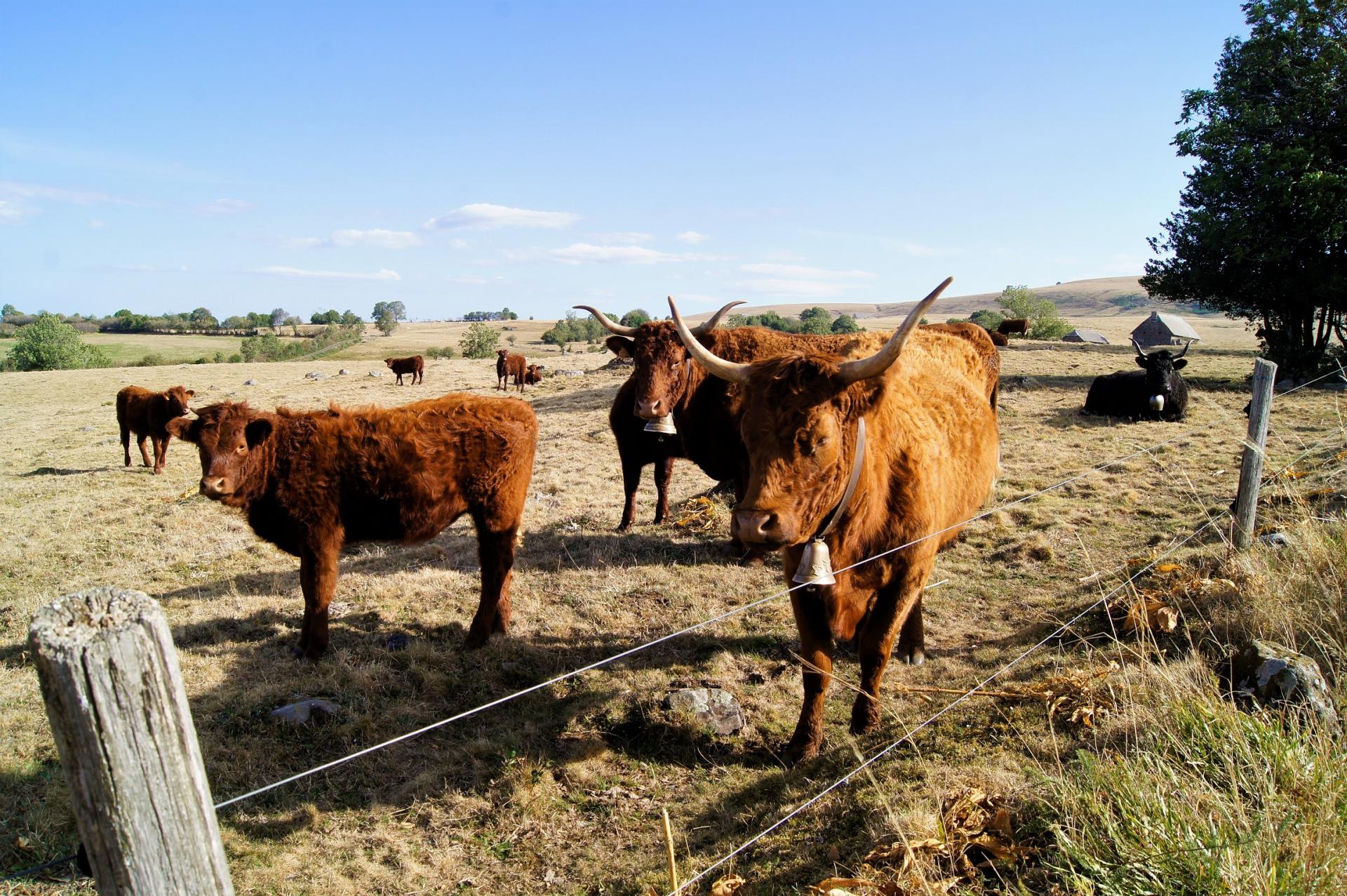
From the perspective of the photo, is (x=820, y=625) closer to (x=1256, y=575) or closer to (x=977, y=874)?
(x=977, y=874)

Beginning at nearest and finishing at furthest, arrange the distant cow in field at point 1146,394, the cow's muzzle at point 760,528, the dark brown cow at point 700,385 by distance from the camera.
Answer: the cow's muzzle at point 760,528 < the dark brown cow at point 700,385 < the distant cow in field at point 1146,394

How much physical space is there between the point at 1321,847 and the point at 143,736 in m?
3.18

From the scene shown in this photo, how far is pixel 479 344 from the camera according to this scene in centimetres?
4962

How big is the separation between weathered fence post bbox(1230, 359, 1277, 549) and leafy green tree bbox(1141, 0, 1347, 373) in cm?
1587

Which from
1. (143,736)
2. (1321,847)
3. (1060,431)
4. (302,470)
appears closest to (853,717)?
(1321,847)

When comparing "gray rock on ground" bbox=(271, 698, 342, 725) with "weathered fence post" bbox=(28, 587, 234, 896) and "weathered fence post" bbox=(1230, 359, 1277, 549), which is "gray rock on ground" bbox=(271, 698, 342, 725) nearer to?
"weathered fence post" bbox=(28, 587, 234, 896)

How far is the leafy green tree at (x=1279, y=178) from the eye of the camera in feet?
55.1

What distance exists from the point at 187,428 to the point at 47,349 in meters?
48.9

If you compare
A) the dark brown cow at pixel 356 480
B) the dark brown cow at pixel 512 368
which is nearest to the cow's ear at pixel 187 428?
the dark brown cow at pixel 356 480

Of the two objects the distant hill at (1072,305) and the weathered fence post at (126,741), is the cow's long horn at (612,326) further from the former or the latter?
the distant hill at (1072,305)

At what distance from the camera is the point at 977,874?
2578mm

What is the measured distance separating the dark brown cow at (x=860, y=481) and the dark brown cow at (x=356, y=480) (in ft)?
9.07

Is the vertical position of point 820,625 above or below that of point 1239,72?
below

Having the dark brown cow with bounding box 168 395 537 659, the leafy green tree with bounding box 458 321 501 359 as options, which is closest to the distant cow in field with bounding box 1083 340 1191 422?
the dark brown cow with bounding box 168 395 537 659
